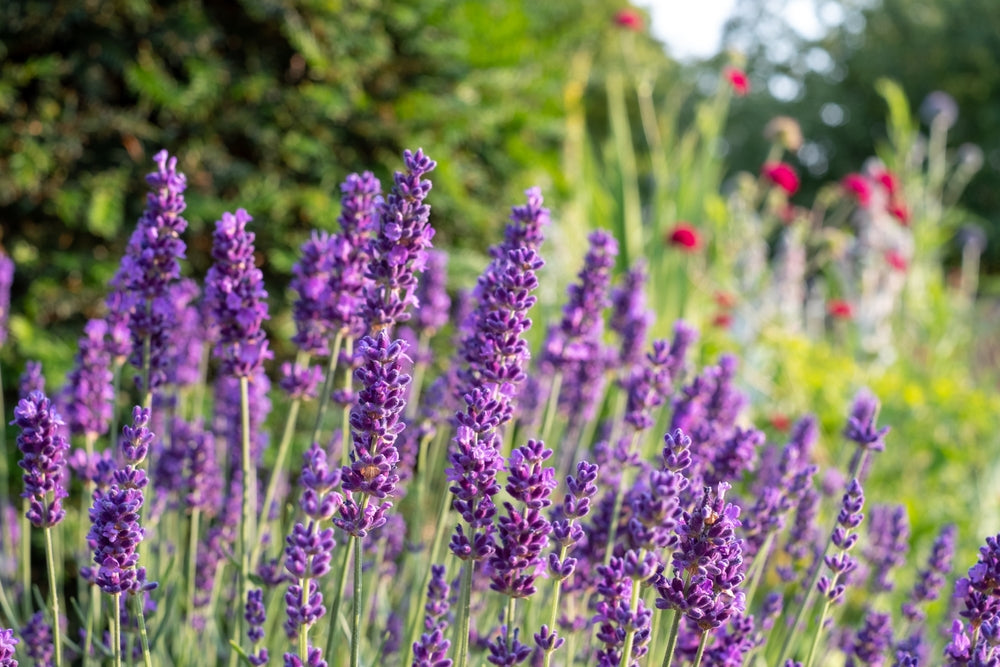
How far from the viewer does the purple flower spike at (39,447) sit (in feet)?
4.35

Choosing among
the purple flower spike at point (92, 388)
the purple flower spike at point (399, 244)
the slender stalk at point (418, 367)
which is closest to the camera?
the purple flower spike at point (399, 244)

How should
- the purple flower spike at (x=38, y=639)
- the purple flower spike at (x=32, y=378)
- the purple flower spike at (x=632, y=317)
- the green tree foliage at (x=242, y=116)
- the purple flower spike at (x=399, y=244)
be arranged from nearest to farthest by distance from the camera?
1. the purple flower spike at (x=399, y=244)
2. the purple flower spike at (x=38, y=639)
3. the purple flower spike at (x=32, y=378)
4. the purple flower spike at (x=632, y=317)
5. the green tree foliage at (x=242, y=116)

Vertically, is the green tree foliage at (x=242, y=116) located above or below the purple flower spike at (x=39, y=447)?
above

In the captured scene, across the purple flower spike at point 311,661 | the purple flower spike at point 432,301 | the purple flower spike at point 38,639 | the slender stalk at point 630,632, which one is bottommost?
the purple flower spike at point 38,639

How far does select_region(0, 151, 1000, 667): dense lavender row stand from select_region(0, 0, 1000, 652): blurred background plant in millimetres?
1303

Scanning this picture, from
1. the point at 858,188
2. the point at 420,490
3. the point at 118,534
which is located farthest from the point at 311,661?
the point at 858,188

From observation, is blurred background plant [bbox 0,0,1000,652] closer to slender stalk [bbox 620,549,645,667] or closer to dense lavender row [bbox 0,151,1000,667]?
dense lavender row [bbox 0,151,1000,667]

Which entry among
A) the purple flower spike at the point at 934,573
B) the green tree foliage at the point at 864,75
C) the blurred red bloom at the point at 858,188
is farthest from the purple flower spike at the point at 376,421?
the green tree foliage at the point at 864,75

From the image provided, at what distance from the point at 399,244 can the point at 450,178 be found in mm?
3021

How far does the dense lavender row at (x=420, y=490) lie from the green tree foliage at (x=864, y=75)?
1892 cm

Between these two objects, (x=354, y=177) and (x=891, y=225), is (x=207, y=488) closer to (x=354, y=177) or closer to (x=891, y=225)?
(x=354, y=177)

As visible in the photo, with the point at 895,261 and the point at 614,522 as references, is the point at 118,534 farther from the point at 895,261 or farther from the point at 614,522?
the point at 895,261

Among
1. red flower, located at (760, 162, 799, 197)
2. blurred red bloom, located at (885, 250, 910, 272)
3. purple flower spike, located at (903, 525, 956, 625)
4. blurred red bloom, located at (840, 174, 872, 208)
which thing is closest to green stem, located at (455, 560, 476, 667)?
purple flower spike, located at (903, 525, 956, 625)

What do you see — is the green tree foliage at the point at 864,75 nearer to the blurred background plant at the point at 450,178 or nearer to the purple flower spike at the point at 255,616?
the blurred background plant at the point at 450,178
